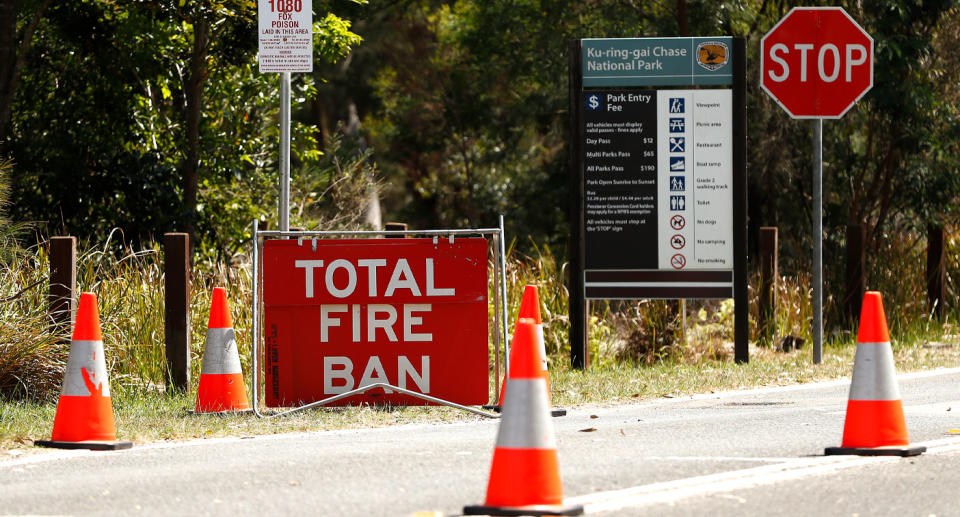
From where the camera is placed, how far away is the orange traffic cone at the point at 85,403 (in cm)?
737

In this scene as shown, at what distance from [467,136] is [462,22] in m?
3.12

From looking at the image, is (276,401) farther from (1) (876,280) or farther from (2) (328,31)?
(1) (876,280)

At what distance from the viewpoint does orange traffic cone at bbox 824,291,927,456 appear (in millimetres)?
6984

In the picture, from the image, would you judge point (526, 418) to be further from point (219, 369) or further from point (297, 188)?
point (297, 188)

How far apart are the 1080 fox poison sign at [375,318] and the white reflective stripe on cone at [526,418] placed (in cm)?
320

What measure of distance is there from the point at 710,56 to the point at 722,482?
6386 mm

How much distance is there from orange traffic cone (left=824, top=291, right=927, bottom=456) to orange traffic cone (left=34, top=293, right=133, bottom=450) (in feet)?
12.8

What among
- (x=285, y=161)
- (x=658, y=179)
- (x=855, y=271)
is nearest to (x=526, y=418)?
(x=285, y=161)

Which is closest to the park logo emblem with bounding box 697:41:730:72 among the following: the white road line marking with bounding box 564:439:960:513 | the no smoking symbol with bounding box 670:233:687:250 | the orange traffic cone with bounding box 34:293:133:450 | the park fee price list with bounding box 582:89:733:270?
the park fee price list with bounding box 582:89:733:270

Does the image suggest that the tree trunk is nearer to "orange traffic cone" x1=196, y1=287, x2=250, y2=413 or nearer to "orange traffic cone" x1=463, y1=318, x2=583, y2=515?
"orange traffic cone" x1=196, y1=287, x2=250, y2=413

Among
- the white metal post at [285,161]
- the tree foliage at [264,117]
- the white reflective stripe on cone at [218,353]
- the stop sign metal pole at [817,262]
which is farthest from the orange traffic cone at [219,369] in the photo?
the tree foliage at [264,117]

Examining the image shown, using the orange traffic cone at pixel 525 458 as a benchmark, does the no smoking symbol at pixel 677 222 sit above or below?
Result: above

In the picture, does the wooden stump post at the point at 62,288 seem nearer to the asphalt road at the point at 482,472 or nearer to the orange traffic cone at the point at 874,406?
the asphalt road at the point at 482,472

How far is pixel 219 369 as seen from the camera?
8.84 metres
